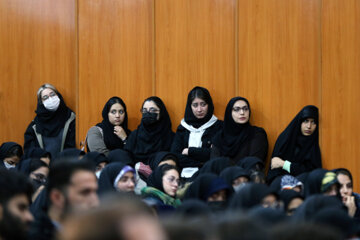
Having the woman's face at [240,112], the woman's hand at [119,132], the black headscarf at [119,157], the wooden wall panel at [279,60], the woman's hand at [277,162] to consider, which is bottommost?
the woman's hand at [277,162]

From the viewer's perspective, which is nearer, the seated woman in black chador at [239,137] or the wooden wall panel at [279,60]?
the seated woman in black chador at [239,137]

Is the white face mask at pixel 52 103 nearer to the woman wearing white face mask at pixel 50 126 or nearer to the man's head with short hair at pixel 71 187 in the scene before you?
the woman wearing white face mask at pixel 50 126

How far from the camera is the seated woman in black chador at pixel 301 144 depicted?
6.00 metres

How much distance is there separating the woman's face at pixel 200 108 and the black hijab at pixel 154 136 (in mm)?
427

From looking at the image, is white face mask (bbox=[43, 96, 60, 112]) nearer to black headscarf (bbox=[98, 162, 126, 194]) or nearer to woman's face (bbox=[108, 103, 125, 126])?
woman's face (bbox=[108, 103, 125, 126])

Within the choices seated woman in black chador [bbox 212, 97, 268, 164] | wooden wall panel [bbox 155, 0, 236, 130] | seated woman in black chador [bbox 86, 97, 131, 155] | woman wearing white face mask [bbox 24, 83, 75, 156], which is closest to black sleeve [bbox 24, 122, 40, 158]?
woman wearing white face mask [bbox 24, 83, 75, 156]

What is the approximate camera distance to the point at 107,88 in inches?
283

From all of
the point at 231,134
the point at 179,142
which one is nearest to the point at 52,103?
the point at 179,142

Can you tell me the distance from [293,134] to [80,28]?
9.92ft

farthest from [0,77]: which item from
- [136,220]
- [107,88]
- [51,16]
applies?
[136,220]

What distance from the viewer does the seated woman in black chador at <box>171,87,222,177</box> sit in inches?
251

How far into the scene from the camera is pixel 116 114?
6.80 metres

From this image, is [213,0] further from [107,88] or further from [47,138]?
[47,138]

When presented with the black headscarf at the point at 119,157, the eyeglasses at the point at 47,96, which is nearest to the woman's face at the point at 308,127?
the black headscarf at the point at 119,157
